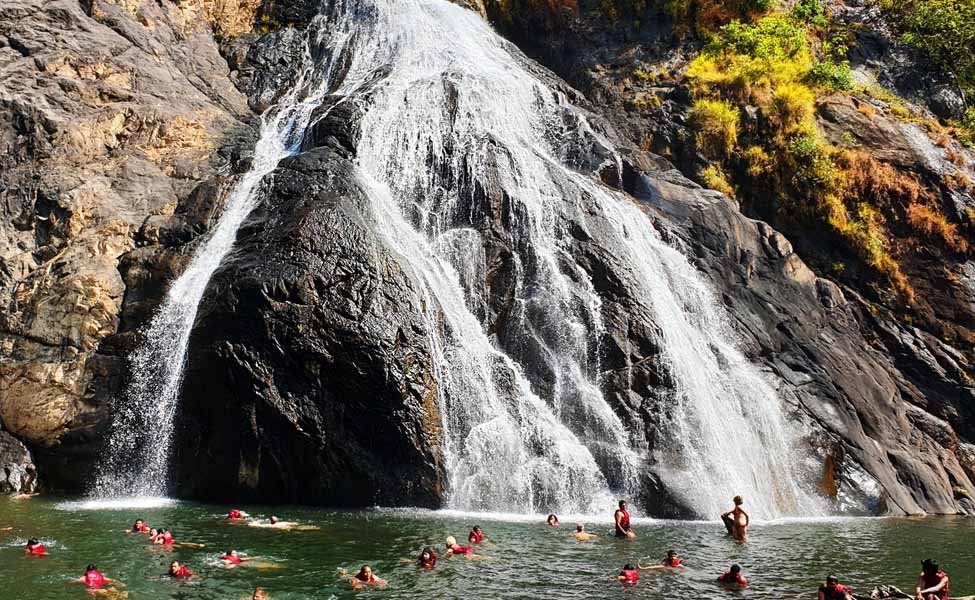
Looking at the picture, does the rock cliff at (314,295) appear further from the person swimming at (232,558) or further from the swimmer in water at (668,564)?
the swimmer in water at (668,564)

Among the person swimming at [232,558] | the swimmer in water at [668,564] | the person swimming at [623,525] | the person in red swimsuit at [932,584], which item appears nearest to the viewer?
the person in red swimsuit at [932,584]

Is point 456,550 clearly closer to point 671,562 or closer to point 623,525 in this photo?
point 671,562

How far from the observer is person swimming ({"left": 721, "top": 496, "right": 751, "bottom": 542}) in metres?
18.4

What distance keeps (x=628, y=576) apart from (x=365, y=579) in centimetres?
488

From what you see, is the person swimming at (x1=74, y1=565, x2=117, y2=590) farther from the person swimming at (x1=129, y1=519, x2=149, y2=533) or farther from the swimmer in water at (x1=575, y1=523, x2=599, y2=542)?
the swimmer in water at (x1=575, y1=523, x2=599, y2=542)

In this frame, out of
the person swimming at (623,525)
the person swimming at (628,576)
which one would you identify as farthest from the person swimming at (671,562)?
the person swimming at (623,525)

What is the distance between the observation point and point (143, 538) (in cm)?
1625

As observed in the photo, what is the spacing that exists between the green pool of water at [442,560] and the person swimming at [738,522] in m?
0.32

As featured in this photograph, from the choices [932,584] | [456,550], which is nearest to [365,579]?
[456,550]

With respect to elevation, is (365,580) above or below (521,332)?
below

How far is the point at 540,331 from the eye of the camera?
25062mm

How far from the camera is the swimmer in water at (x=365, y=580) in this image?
13.2 m

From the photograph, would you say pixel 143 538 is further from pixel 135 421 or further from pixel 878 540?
pixel 878 540

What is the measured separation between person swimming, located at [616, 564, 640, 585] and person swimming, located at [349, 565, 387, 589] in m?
4.43
